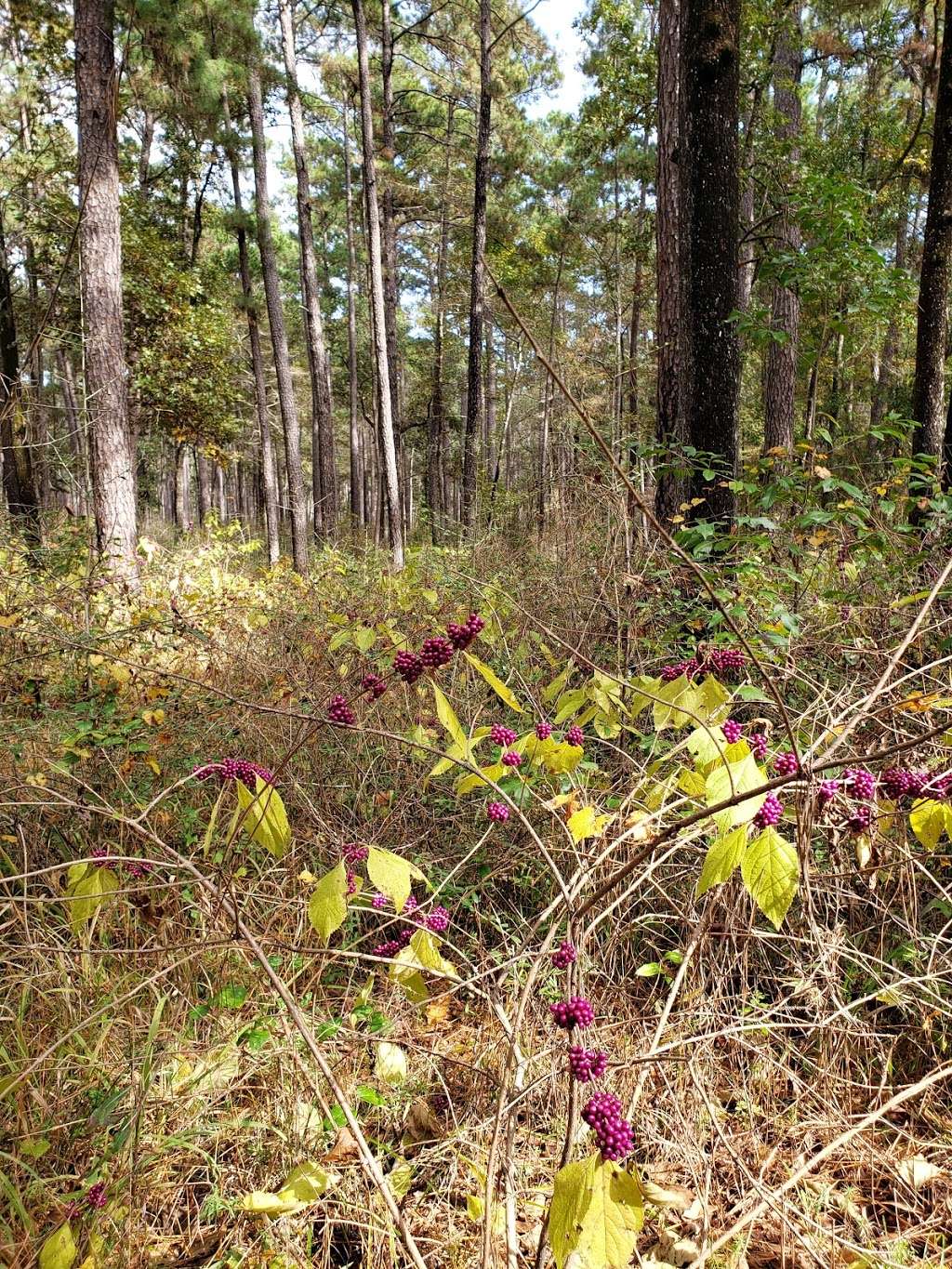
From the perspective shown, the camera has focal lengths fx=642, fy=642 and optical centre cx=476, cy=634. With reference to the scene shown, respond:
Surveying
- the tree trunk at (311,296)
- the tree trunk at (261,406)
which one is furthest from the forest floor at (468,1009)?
the tree trunk at (311,296)

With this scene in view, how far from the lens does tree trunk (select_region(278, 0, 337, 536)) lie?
9.36 meters

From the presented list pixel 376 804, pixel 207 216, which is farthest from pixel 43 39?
pixel 376 804

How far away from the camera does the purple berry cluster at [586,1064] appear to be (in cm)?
85

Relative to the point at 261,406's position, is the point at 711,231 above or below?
below

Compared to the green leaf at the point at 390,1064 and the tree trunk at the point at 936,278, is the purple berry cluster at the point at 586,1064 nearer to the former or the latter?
the green leaf at the point at 390,1064

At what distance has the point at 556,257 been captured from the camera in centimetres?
1867

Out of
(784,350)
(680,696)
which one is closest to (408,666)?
(680,696)

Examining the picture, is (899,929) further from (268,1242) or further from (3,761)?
(3,761)

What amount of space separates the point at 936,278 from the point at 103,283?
739cm

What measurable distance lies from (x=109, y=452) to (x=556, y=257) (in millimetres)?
16606

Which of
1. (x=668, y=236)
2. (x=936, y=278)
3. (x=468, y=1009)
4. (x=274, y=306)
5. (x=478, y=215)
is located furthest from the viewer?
(x=274, y=306)

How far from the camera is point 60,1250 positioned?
1.01 metres

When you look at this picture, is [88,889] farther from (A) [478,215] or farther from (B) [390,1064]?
→ (A) [478,215]

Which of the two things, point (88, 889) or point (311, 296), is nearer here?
point (88, 889)
